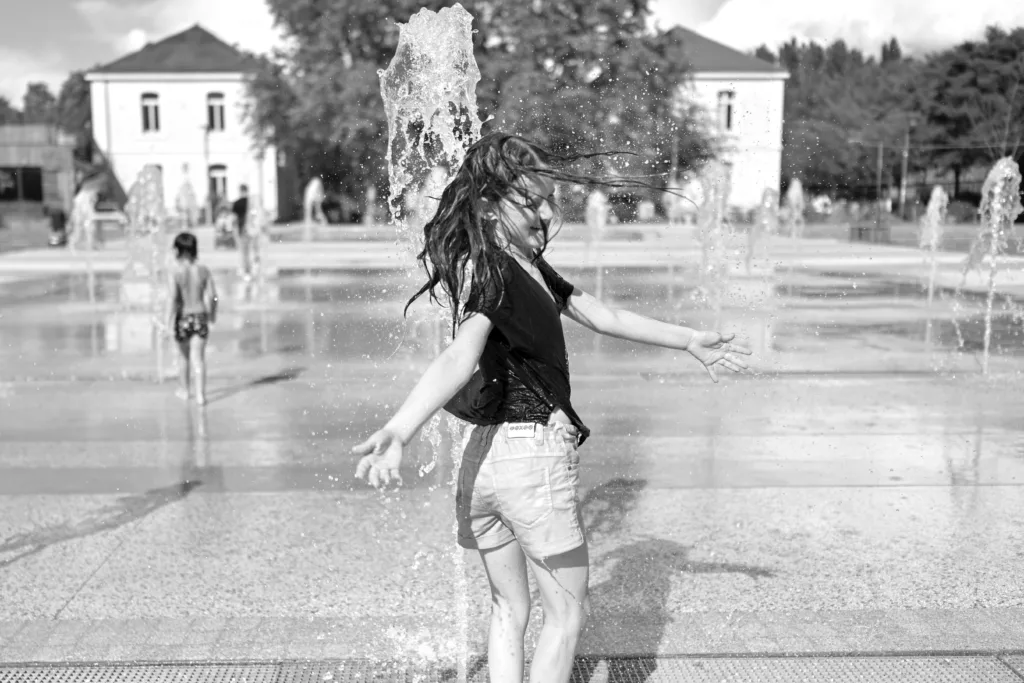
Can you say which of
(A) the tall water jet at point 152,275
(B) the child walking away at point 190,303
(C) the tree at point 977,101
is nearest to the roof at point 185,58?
(A) the tall water jet at point 152,275

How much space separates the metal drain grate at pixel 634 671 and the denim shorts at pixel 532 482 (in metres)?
0.96

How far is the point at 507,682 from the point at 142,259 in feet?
74.2

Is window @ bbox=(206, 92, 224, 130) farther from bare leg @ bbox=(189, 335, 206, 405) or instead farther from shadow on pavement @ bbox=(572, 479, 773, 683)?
shadow on pavement @ bbox=(572, 479, 773, 683)

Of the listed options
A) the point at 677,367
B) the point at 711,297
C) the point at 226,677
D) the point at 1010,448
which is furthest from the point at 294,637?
the point at 711,297

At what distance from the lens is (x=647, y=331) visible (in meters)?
2.93

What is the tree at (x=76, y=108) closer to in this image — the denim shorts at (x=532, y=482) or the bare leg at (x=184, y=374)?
the bare leg at (x=184, y=374)

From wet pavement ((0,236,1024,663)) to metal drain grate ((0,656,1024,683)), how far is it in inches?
3.9

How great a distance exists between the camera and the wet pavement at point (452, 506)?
3830 mm

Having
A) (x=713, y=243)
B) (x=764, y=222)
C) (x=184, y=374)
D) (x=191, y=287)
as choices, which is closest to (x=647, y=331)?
(x=191, y=287)

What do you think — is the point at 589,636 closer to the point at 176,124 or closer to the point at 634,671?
the point at 634,671

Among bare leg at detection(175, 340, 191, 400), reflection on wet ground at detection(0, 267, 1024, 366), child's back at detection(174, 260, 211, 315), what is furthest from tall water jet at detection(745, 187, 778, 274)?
child's back at detection(174, 260, 211, 315)

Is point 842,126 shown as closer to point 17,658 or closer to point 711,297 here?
point 711,297

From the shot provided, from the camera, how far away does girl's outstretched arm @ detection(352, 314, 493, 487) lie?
2.38 m

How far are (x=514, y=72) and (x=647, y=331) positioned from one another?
34.8 metres
